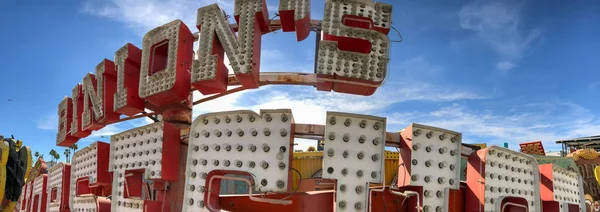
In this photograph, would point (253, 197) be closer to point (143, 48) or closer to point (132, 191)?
point (132, 191)

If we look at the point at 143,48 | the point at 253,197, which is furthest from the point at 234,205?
the point at 143,48

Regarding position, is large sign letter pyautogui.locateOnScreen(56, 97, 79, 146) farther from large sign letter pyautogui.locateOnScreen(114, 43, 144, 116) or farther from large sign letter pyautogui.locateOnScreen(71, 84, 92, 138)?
large sign letter pyautogui.locateOnScreen(114, 43, 144, 116)

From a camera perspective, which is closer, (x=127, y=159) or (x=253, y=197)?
(x=253, y=197)

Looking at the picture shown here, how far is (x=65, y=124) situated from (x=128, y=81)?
210 inches

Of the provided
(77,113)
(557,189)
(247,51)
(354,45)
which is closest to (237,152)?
(247,51)

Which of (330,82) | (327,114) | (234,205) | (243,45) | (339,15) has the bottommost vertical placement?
(234,205)

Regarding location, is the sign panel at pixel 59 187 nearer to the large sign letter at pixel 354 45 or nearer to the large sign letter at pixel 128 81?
the large sign letter at pixel 128 81

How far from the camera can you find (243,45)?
24.1 feet

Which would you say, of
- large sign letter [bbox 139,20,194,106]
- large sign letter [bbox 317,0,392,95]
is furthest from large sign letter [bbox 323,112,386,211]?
large sign letter [bbox 139,20,194,106]

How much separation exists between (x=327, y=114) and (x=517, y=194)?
337 centimetres

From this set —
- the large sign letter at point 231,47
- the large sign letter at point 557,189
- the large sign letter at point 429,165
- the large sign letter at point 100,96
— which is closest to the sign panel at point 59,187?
the large sign letter at point 100,96

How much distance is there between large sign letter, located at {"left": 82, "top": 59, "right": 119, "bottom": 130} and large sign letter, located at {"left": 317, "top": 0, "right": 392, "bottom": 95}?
207 inches

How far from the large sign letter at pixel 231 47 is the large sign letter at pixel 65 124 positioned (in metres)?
7.40

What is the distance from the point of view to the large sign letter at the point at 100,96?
994 centimetres
